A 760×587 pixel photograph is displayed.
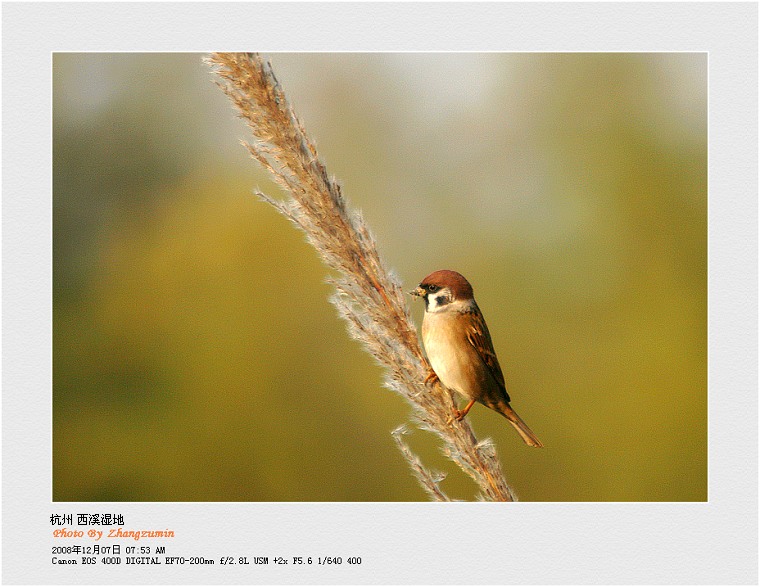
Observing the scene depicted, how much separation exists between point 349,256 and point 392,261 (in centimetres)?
259

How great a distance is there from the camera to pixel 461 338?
2.93 metres

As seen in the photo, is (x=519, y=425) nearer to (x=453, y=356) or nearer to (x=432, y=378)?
(x=453, y=356)

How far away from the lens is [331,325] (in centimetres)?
593

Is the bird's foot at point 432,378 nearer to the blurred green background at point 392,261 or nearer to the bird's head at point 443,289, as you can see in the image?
the bird's head at point 443,289

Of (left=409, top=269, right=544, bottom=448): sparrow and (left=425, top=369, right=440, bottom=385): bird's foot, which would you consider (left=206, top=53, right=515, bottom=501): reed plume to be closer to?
(left=425, top=369, right=440, bottom=385): bird's foot

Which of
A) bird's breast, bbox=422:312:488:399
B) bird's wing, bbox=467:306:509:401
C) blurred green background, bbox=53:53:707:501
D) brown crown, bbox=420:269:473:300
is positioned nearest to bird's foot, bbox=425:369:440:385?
bird's breast, bbox=422:312:488:399

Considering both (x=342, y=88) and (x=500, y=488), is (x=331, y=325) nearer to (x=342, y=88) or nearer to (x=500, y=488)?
(x=342, y=88)

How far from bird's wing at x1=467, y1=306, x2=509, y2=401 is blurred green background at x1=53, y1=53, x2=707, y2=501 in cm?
203

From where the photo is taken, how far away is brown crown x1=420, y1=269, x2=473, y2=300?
2.94 m

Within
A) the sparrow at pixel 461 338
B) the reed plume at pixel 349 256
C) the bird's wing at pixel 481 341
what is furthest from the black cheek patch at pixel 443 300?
the reed plume at pixel 349 256

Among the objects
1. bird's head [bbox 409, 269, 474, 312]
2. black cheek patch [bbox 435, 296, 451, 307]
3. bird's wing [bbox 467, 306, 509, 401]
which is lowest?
bird's wing [bbox 467, 306, 509, 401]

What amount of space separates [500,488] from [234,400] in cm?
371

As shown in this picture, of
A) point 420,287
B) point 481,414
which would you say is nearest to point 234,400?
point 481,414

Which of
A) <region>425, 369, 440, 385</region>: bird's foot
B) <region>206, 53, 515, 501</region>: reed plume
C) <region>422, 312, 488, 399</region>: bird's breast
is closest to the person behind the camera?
<region>206, 53, 515, 501</region>: reed plume
